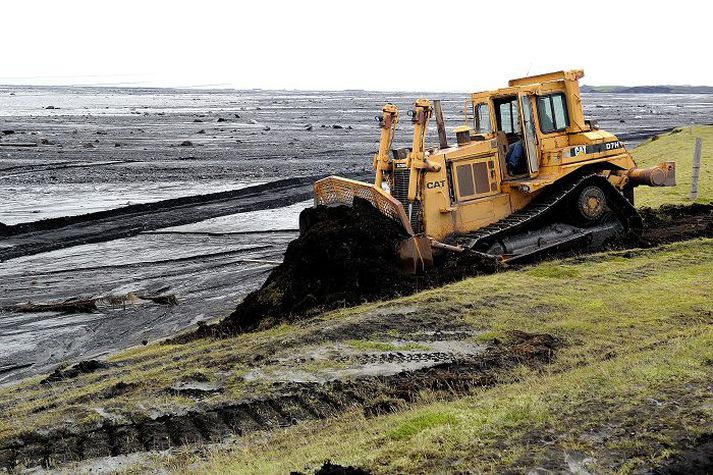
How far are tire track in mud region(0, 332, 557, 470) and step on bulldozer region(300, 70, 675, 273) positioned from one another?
5.12 meters

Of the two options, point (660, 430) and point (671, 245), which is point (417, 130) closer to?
point (671, 245)

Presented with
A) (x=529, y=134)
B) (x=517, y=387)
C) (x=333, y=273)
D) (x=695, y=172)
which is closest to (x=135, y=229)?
(x=333, y=273)

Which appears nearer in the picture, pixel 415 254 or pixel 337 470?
pixel 337 470

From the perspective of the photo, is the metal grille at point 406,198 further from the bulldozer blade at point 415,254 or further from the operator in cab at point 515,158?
the operator in cab at point 515,158

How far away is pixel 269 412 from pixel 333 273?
17.6 ft

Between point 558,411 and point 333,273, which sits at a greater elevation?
point 333,273

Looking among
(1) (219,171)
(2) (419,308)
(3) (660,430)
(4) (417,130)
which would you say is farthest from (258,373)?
(1) (219,171)

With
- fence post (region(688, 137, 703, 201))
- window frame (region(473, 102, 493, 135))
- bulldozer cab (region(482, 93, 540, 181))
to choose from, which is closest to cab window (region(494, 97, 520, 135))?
bulldozer cab (region(482, 93, 540, 181))

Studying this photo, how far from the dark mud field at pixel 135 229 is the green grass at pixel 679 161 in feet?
33.4

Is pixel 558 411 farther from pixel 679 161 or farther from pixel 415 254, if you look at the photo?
pixel 679 161

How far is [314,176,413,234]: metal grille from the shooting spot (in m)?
16.1

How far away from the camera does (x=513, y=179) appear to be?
18234mm

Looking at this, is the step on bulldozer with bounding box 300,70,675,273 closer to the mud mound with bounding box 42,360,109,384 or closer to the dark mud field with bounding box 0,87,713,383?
the dark mud field with bounding box 0,87,713,383

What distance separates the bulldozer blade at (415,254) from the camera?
1606cm
